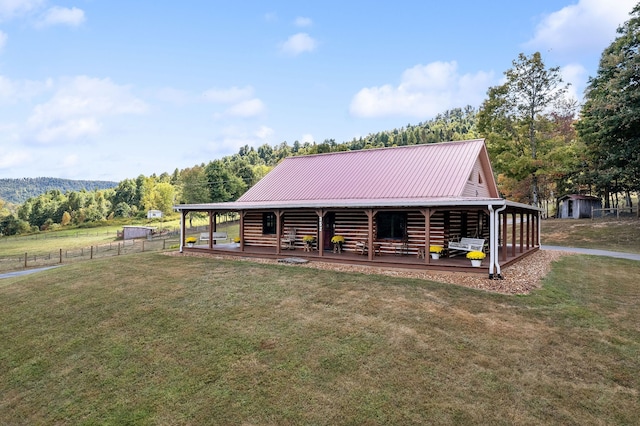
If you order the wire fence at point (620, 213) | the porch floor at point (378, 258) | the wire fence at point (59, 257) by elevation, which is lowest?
the wire fence at point (59, 257)

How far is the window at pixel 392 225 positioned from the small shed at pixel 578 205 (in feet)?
95.3

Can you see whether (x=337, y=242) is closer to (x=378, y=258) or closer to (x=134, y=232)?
(x=378, y=258)

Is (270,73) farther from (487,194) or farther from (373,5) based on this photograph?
(487,194)

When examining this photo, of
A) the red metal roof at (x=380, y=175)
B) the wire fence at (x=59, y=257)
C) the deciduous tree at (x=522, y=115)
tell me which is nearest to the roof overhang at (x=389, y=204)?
the red metal roof at (x=380, y=175)

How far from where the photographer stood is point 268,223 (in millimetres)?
18391

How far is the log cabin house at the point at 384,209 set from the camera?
506 inches

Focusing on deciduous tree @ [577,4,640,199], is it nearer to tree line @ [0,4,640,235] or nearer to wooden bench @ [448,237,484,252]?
tree line @ [0,4,640,235]

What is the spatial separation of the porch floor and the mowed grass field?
6.39 feet

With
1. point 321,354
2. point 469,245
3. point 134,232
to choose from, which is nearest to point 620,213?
point 469,245

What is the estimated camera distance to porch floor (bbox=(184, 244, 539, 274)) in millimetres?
12203

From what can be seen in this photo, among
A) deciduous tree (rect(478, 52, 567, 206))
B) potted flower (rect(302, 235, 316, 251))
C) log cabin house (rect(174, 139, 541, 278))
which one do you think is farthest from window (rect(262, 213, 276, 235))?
deciduous tree (rect(478, 52, 567, 206))

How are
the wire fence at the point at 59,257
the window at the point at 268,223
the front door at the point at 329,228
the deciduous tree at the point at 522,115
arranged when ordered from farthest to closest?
the deciduous tree at the point at 522,115, the wire fence at the point at 59,257, the window at the point at 268,223, the front door at the point at 329,228

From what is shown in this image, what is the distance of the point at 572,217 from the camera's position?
35.3 metres

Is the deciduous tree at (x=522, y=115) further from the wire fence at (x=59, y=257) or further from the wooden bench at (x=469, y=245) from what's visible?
the wire fence at (x=59, y=257)
